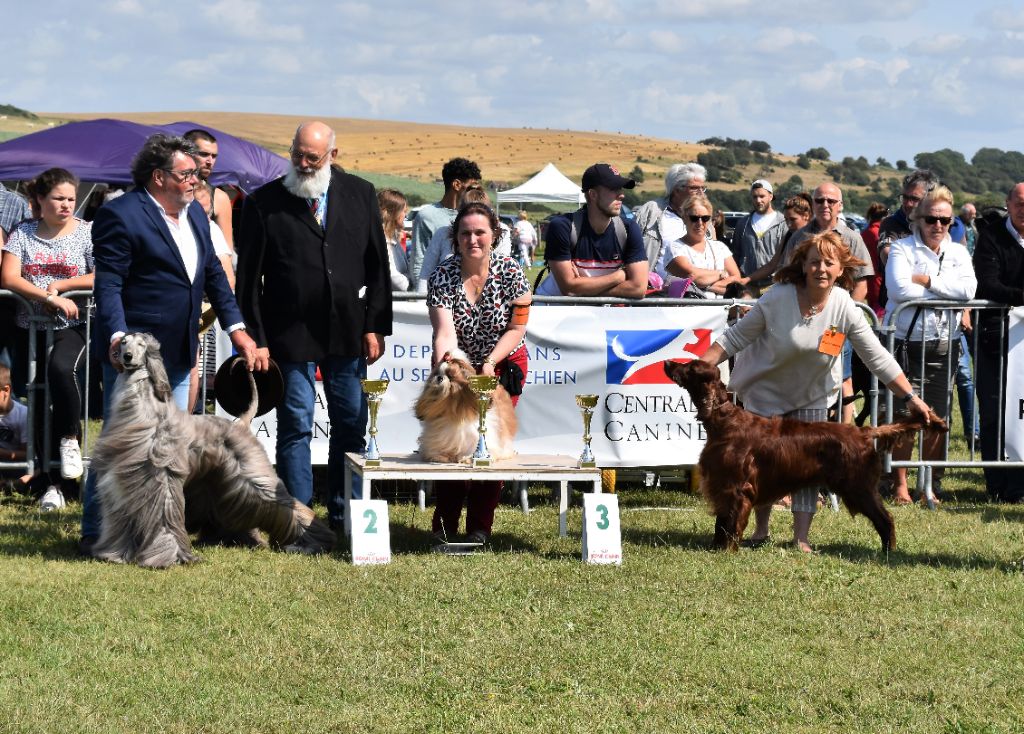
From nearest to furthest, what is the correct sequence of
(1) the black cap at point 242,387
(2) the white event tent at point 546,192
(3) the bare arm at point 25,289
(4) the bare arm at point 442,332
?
(4) the bare arm at point 442,332 < (1) the black cap at point 242,387 < (3) the bare arm at point 25,289 < (2) the white event tent at point 546,192

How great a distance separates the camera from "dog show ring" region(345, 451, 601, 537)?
659 centimetres

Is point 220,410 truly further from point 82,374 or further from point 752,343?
point 752,343

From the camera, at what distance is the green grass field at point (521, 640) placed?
4375mm

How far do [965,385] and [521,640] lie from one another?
557cm

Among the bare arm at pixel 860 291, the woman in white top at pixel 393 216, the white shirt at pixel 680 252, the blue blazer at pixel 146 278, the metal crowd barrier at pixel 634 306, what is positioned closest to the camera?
the blue blazer at pixel 146 278

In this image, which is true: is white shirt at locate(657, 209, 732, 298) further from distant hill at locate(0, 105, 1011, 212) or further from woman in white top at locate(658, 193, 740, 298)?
distant hill at locate(0, 105, 1011, 212)

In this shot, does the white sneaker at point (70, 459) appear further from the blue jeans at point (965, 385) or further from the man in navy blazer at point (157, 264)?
the blue jeans at point (965, 385)

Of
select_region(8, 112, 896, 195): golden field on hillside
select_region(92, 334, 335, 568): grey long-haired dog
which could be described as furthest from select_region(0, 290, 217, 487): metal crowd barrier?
select_region(8, 112, 896, 195): golden field on hillside

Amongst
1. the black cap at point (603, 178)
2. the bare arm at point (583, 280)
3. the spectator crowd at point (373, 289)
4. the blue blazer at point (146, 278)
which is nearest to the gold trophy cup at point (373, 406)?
the spectator crowd at point (373, 289)

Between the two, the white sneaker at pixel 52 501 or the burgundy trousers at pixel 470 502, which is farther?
the white sneaker at pixel 52 501

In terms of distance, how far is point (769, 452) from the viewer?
6711 millimetres

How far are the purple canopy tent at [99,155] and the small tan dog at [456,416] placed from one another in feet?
27.4

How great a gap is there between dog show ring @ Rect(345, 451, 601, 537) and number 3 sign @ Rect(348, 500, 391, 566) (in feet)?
0.55

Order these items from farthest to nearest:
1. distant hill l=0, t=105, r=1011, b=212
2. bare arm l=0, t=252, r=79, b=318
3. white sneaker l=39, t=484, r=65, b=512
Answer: distant hill l=0, t=105, r=1011, b=212 < white sneaker l=39, t=484, r=65, b=512 < bare arm l=0, t=252, r=79, b=318
